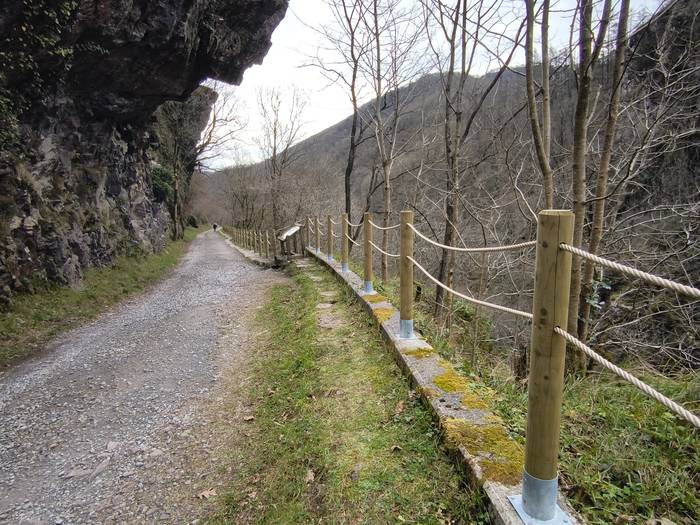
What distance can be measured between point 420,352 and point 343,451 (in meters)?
1.18

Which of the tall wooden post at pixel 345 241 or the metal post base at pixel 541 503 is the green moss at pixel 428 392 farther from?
the tall wooden post at pixel 345 241

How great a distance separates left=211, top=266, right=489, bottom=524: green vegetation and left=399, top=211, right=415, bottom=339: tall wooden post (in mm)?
344

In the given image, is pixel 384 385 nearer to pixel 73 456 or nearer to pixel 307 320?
pixel 307 320

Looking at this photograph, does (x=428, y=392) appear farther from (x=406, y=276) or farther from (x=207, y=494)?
(x=207, y=494)

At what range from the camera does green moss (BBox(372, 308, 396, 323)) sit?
14.4ft

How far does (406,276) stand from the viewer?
371 cm

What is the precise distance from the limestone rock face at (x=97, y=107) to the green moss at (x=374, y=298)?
235 inches

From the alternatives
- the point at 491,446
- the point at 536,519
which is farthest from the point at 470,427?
the point at 536,519

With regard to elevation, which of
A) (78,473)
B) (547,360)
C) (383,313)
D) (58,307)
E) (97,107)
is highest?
(97,107)

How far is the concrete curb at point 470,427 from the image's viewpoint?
1787 mm

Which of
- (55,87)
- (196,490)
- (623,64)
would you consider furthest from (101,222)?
(623,64)

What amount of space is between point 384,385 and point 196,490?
1646 millimetres

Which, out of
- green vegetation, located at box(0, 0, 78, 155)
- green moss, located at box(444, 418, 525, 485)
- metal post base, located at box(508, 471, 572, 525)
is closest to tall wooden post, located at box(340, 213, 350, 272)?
green moss, located at box(444, 418, 525, 485)

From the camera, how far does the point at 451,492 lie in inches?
79.4
